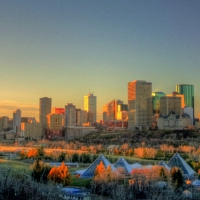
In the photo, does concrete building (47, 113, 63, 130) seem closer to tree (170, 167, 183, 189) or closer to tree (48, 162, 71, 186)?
tree (48, 162, 71, 186)

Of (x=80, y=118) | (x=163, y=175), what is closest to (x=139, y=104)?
(x=80, y=118)

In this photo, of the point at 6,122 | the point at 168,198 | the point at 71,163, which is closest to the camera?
the point at 168,198

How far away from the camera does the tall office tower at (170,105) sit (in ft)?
212

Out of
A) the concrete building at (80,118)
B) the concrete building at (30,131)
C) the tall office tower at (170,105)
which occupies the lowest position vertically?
the concrete building at (30,131)

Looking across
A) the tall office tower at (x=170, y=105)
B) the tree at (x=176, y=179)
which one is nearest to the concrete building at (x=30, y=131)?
the tall office tower at (x=170, y=105)

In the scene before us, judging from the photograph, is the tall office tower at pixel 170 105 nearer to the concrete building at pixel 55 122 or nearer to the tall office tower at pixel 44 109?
the concrete building at pixel 55 122

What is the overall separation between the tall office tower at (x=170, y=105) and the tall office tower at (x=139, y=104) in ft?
7.16

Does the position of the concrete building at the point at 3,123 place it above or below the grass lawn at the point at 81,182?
above

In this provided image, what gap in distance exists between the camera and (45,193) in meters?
15.3

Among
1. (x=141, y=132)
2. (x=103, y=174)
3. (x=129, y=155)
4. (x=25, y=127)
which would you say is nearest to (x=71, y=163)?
(x=129, y=155)

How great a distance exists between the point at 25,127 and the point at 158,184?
44473 millimetres

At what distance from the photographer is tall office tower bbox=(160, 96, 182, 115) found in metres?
64.6

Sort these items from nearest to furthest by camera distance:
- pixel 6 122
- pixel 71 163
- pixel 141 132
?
pixel 71 163 < pixel 141 132 < pixel 6 122

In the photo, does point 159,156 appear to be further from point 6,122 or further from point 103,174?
point 6,122
